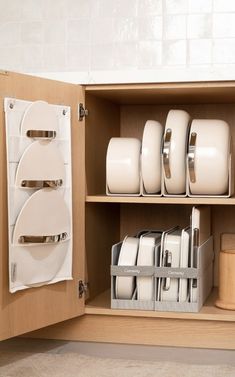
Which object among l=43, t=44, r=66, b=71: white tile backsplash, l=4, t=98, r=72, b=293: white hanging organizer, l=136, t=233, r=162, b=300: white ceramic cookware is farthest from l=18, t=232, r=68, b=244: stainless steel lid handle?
l=43, t=44, r=66, b=71: white tile backsplash

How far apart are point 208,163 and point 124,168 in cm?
24

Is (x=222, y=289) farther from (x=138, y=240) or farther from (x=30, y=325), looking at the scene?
(x=30, y=325)

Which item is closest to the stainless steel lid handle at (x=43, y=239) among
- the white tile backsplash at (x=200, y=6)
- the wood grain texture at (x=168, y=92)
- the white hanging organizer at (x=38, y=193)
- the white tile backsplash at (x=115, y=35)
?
the white hanging organizer at (x=38, y=193)

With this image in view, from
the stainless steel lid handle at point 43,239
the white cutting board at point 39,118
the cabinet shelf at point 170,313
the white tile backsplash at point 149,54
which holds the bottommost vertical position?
the cabinet shelf at point 170,313

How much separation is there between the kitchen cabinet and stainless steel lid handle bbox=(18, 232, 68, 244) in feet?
0.18

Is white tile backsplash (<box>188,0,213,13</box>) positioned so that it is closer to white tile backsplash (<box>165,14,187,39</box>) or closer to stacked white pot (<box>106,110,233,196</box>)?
white tile backsplash (<box>165,14,187,39</box>)

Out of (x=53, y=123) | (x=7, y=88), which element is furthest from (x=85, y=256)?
(x=7, y=88)

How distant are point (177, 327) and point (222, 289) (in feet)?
0.56

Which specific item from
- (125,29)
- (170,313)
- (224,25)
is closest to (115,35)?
(125,29)

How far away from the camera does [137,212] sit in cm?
246

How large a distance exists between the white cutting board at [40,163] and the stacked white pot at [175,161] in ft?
0.69

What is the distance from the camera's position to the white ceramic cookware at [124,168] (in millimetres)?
2020

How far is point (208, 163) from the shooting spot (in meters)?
1.95

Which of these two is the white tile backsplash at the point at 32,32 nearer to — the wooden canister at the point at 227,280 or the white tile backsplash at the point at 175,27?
the white tile backsplash at the point at 175,27
